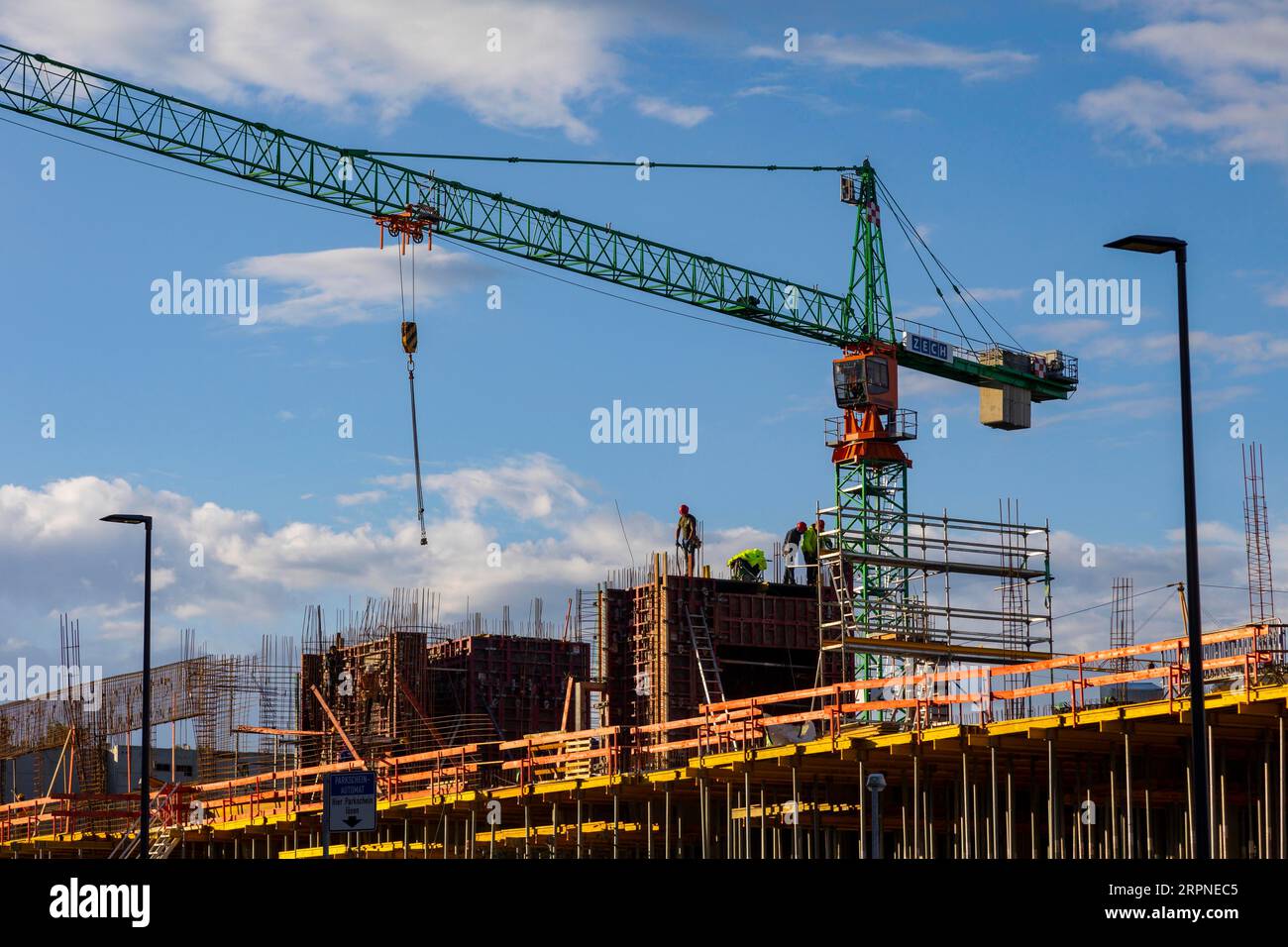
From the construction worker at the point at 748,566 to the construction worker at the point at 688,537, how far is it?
7.90ft

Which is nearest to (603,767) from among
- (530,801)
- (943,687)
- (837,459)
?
(530,801)

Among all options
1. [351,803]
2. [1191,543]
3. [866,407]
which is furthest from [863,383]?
[1191,543]

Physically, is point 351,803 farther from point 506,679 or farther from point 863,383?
point 863,383

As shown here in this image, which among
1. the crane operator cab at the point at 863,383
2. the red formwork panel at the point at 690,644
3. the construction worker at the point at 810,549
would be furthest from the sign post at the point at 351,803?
the crane operator cab at the point at 863,383

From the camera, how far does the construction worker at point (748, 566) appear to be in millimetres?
69438

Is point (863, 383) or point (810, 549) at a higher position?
point (863, 383)

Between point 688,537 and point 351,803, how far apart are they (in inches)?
1586

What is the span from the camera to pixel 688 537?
67875 mm

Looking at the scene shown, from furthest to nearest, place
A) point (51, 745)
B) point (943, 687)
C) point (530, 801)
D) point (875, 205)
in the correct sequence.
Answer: point (875, 205) < point (51, 745) < point (943, 687) < point (530, 801)

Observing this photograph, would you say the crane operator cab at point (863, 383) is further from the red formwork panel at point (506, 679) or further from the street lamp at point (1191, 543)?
the street lamp at point (1191, 543)
